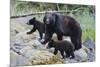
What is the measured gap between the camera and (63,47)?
82.2 inches

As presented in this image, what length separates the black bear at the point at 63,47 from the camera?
2.05 m

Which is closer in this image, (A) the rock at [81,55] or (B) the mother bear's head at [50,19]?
(B) the mother bear's head at [50,19]

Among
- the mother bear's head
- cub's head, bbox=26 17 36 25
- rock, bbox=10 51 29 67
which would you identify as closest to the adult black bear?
the mother bear's head

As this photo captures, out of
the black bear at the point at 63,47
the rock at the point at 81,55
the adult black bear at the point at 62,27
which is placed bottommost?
the rock at the point at 81,55

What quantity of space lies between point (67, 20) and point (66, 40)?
22 centimetres

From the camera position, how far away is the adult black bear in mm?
2035

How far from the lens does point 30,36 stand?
6.44ft

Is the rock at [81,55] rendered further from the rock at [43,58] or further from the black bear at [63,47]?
the rock at [43,58]

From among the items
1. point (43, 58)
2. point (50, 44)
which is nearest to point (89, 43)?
point (50, 44)

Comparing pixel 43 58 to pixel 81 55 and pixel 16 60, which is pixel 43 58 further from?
pixel 81 55

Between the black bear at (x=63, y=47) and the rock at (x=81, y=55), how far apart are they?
52mm

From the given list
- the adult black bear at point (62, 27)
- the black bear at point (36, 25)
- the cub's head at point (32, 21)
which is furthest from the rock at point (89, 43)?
the cub's head at point (32, 21)

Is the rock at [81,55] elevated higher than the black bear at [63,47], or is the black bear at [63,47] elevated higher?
the black bear at [63,47]

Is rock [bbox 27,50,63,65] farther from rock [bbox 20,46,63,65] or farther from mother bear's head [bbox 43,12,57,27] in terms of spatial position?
mother bear's head [bbox 43,12,57,27]
